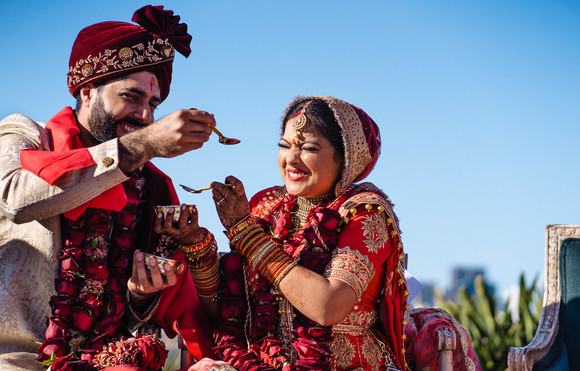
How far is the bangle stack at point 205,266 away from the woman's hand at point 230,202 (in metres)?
0.16

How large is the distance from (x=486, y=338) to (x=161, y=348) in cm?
856

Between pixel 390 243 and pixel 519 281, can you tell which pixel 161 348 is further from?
pixel 519 281

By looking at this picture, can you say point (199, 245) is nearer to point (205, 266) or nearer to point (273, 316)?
point (205, 266)

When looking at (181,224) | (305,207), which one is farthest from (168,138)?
(305,207)

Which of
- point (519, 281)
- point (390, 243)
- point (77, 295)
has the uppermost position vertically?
point (519, 281)

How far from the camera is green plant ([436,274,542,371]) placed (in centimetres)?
1070

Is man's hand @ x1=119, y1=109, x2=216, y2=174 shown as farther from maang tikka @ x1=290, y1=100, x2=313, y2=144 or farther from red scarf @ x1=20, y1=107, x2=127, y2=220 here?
maang tikka @ x1=290, y1=100, x2=313, y2=144

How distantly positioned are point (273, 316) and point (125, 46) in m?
1.68

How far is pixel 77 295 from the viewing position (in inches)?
142

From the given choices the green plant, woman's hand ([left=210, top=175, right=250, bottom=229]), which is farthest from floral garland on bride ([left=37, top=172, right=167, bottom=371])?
the green plant

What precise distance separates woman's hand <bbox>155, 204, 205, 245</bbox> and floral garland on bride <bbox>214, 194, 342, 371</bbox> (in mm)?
440

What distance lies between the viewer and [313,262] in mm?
3652

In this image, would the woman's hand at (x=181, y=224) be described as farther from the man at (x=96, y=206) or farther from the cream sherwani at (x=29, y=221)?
the cream sherwani at (x=29, y=221)

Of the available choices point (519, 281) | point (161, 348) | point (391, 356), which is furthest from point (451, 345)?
point (519, 281)
